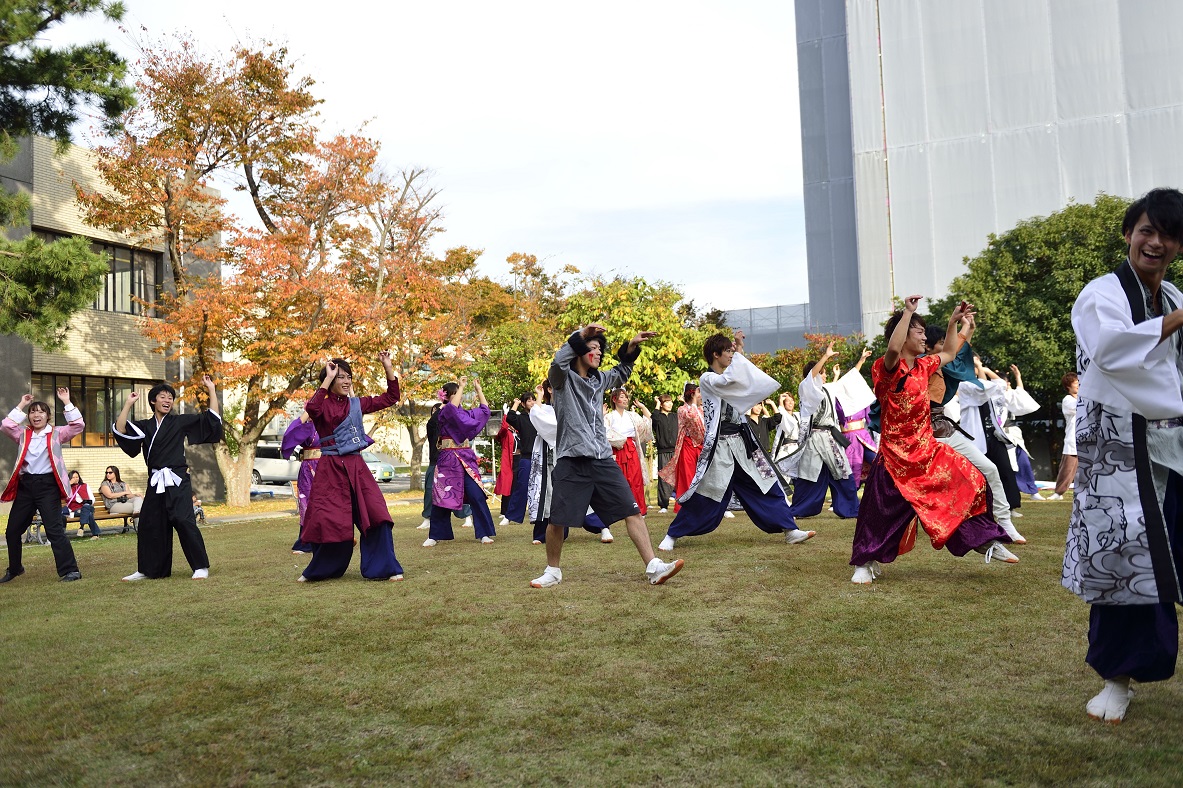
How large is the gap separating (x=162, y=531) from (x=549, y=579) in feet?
12.3

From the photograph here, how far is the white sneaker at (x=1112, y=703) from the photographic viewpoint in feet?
11.1

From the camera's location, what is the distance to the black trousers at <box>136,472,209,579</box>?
27.1 ft

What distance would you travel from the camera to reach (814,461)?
11.6 meters

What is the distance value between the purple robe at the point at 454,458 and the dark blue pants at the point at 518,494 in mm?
2564

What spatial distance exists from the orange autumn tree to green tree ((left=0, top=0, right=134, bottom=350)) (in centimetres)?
445

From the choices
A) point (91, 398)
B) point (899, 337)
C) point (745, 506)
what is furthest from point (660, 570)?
point (91, 398)

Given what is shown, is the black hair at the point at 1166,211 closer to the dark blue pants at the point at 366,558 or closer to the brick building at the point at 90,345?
the dark blue pants at the point at 366,558

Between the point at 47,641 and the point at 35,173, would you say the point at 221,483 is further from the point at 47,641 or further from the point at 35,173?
the point at 47,641

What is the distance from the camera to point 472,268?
36812mm

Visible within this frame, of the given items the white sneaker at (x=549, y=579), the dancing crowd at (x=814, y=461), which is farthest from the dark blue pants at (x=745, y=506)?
the white sneaker at (x=549, y=579)

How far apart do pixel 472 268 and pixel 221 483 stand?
1466 centimetres

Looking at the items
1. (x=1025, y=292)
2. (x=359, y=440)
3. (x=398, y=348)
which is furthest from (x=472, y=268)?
(x=359, y=440)

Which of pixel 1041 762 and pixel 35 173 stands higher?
pixel 35 173

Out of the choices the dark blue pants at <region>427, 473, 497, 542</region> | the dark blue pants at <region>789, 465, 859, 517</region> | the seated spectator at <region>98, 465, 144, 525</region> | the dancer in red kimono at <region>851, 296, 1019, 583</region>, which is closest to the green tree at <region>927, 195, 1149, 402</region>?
the dark blue pants at <region>789, 465, 859, 517</region>
